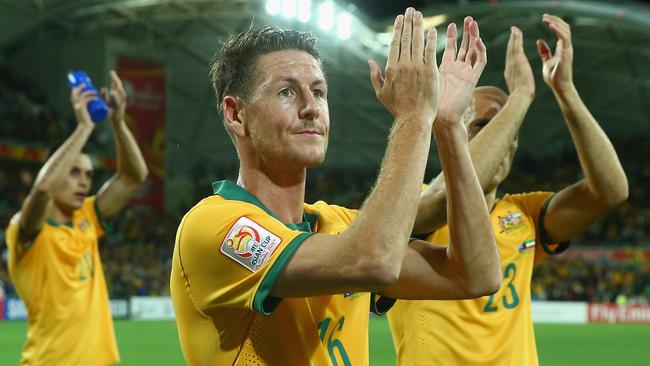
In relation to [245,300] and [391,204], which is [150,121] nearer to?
[245,300]

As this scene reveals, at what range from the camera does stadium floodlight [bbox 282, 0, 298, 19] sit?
25.7 m

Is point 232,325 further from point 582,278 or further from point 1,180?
point 1,180

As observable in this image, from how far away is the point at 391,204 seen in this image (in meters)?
2.28

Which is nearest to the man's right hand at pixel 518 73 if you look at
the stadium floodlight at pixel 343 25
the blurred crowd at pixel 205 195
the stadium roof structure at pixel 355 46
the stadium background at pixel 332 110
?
the stadium background at pixel 332 110

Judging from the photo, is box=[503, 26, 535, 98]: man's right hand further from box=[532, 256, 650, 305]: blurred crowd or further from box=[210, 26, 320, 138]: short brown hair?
box=[532, 256, 650, 305]: blurred crowd

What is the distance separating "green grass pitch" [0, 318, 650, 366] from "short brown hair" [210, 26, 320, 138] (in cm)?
1097

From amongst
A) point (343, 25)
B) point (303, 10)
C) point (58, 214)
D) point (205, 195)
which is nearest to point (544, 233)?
point (58, 214)

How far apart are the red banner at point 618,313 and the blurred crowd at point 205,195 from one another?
5.60 feet

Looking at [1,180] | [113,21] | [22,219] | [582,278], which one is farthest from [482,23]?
[22,219]

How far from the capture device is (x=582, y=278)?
28.3m

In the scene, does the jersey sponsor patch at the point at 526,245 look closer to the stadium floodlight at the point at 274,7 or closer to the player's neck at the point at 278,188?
the player's neck at the point at 278,188

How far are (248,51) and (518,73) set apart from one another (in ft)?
5.36

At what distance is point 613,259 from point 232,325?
28834 millimetres

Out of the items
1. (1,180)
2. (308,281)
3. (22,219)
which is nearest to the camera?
(308,281)
